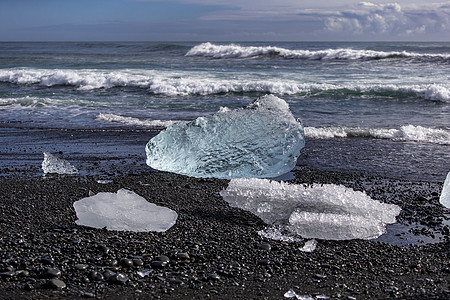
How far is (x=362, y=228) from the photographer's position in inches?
178

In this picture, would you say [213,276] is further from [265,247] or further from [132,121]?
[132,121]

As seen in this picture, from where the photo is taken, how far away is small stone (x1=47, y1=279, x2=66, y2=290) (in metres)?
3.41

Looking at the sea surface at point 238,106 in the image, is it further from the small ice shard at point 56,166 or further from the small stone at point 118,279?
the small stone at point 118,279

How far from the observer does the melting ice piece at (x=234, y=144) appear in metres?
6.62

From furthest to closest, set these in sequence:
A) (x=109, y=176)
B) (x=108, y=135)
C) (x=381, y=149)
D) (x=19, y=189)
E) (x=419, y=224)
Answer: (x=108, y=135), (x=381, y=149), (x=109, y=176), (x=19, y=189), (x=419, y=224)

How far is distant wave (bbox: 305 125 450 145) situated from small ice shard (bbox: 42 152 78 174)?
479 centimetres

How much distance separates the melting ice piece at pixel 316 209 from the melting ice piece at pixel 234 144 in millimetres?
1140

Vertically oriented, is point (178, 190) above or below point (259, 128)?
below

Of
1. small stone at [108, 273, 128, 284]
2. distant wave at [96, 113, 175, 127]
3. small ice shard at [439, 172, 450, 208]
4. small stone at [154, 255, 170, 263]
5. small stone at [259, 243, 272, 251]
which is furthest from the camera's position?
distant wave at [96, 113, 175, 127]

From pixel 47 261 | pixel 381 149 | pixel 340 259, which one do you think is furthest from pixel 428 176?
pixel 47 261

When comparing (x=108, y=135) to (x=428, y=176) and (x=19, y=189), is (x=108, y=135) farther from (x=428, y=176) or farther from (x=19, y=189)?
(x=428, y=176)

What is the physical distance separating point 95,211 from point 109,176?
1.88 meters

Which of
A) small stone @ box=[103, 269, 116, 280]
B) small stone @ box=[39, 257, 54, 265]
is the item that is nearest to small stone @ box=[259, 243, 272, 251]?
small stone @ box=[103, 269, 116, 280]

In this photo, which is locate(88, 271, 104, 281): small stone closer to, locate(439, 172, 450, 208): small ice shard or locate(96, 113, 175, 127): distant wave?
locate(439, 172, 450, 208): small ice shard
